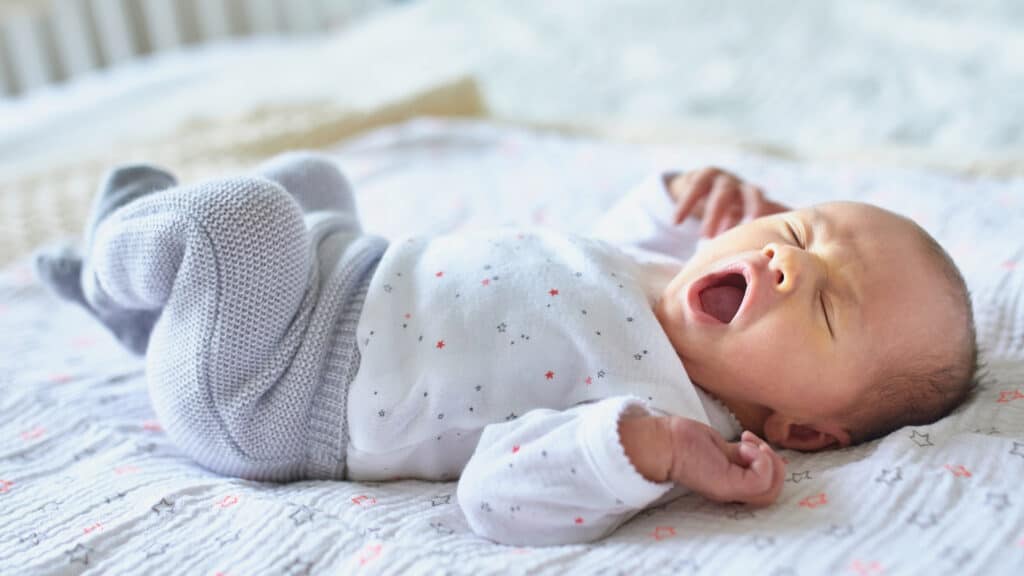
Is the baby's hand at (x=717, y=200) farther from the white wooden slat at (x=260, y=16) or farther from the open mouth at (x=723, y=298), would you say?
the white wooden slat at (x=260, y=16)

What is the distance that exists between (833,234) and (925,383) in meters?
0.16

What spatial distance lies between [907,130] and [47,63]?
2213 millimetres

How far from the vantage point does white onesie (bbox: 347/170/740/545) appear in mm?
798

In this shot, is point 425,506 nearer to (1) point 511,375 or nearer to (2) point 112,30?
(1) point 511,375

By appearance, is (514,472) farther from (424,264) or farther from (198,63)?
(198,63)

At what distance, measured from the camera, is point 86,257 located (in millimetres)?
1152

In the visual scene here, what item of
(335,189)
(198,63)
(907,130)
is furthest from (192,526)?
(198,63)

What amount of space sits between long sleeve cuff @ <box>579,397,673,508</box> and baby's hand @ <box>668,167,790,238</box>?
0.45 m

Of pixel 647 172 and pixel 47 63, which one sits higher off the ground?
pixel 47 63

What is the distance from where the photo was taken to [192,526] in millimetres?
825

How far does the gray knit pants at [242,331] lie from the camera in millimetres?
945

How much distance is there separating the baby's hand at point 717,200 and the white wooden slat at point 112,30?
6.87ft

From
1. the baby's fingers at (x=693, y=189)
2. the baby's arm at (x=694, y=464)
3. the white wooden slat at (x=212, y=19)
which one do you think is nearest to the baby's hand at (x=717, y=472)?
the baby's arm at (x=694, y=464)

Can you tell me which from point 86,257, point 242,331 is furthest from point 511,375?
point 86,257
